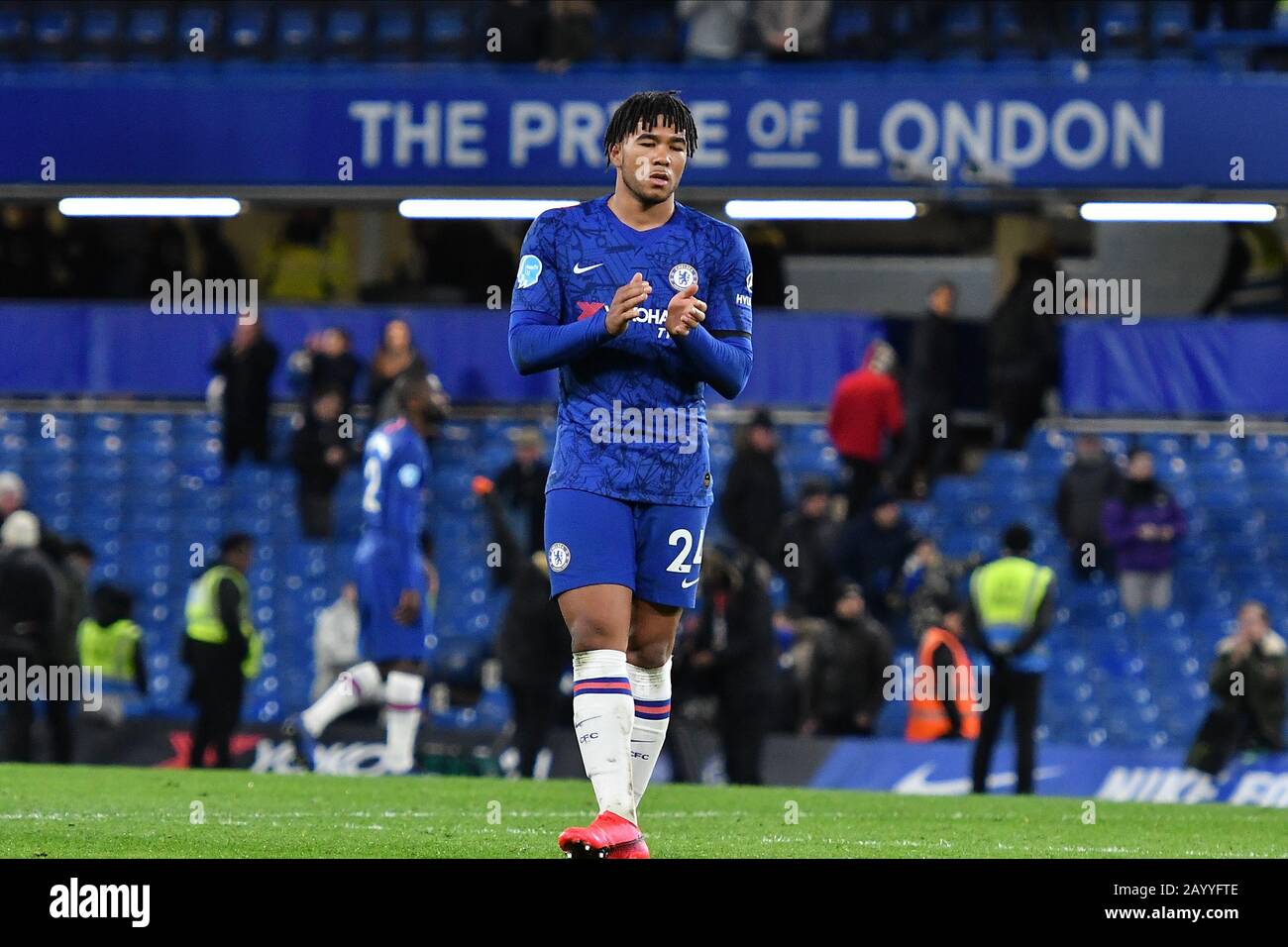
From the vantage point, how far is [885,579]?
16.7m

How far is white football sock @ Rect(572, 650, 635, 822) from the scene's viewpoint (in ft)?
20.3

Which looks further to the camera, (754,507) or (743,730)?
(754,507)

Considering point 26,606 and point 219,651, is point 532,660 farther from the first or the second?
point 26,606

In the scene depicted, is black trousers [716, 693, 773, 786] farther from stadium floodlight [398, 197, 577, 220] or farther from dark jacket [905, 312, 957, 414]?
stadium floodlight [398, 197, 577, 220]

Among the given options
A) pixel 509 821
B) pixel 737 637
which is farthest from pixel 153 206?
pixel 509 821

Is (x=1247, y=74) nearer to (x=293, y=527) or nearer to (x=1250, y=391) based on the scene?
(x=1250, y=391)

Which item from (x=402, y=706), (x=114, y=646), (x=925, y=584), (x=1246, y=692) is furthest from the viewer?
(x=925, y=584)

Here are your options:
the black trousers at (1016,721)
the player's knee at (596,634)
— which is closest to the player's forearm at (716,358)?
the player's knee at (596,634)

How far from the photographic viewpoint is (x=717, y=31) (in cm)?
1902

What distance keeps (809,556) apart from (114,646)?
5.04 meters

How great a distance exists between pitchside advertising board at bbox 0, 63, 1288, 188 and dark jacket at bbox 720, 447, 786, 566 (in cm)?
248

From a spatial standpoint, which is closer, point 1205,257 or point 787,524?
point 787,524
